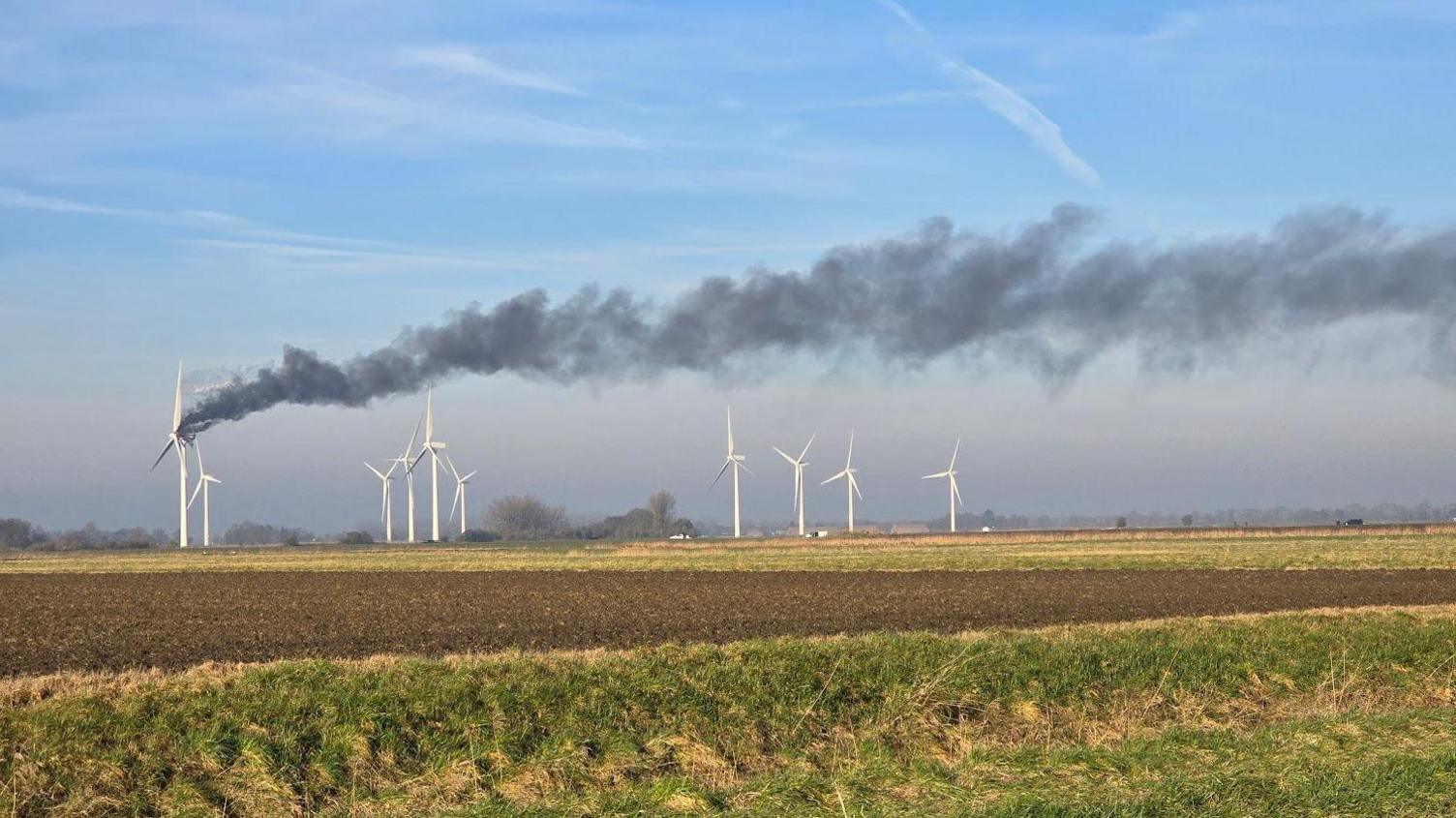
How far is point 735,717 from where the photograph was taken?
22.1 metres

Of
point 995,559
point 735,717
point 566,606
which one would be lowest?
point 995,559

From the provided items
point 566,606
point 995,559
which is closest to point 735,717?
point 566,606

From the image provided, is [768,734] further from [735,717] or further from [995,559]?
[995,559]

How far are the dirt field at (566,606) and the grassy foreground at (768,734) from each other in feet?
33.3

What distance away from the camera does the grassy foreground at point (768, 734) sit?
1519 cm

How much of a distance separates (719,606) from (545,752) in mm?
30467

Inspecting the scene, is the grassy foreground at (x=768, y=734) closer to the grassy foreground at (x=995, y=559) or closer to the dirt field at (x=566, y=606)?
the dirt field at (x=566, y=606)

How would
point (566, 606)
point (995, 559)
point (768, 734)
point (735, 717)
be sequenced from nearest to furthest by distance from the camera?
point (768, 734) < point (735, 717) < point (566, 606) < point (995, 559)

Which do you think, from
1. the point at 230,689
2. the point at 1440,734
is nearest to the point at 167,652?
the point at 230,689

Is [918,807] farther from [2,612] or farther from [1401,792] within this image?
[2,612]

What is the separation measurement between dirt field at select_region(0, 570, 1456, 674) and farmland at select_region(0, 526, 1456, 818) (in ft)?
1.37

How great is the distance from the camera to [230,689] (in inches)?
864

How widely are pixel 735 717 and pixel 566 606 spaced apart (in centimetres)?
2936

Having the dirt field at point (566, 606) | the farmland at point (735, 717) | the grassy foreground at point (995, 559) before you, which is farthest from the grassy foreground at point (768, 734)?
the grassy foreground at point (995, 559)
